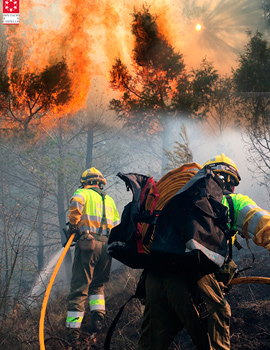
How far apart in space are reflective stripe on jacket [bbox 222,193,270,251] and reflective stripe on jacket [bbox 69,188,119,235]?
3008 millimetres

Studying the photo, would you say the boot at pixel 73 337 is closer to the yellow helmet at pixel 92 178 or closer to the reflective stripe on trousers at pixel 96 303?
the reflective stripe on trousers at pixel 96 303

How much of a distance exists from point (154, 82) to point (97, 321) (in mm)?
8363

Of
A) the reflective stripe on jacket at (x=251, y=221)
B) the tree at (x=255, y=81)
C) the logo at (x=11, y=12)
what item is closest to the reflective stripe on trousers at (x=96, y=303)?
the reflective stripe on jacket at (x=251, y=221)

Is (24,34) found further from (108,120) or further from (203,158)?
(203,158)

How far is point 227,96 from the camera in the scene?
10570 millimetres

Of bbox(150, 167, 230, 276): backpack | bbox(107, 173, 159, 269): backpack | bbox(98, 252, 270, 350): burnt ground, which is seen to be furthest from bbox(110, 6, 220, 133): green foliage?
bbox(150, 167, 230, 276): backpack

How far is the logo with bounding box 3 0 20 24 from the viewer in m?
11.5

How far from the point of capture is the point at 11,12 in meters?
11.7

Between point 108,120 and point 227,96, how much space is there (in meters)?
5.46

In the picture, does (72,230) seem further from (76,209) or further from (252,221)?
(252,221)

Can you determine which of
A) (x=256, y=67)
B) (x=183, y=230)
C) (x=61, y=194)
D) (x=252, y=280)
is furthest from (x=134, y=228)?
(x=61, y=194)

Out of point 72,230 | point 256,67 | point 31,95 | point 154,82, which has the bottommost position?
point 72,230

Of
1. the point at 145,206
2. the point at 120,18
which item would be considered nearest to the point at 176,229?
the point at 145,206

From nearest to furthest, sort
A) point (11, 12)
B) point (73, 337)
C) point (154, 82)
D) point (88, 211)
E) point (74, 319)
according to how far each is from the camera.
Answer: point (73, 337), point (74, 319), point (88, 211), point (154, 82), point (11, 12)
